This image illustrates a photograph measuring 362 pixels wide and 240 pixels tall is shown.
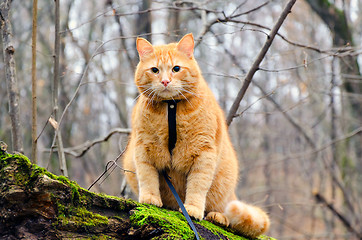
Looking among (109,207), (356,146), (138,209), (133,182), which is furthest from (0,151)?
(356,146)

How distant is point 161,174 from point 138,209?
2.17ft

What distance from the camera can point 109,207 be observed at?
2133 mm

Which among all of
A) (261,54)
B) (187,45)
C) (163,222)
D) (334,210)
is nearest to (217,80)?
(334,210)

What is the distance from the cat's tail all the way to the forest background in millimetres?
538

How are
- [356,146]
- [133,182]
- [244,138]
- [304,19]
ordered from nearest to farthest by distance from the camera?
[133,182]
[356,146]
[304,19]
[244,138]

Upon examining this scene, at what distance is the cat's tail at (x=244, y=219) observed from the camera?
2.77 metres

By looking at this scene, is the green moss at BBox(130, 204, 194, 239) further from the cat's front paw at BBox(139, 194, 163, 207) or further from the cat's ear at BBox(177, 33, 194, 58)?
the cat's ear at BBox(177, 33, 194, 58)

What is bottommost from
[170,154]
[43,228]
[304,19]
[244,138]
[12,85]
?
[244,138]

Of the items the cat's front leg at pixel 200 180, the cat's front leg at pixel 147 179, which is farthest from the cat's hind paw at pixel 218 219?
the cat's front leg at pixel 147 179

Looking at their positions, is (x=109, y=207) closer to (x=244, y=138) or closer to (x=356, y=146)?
(x=356, y=146)

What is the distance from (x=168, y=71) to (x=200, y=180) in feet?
2.79

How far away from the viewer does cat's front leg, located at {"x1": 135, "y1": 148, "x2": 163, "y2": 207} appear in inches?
104

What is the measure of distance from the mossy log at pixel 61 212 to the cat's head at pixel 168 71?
0.88 meters

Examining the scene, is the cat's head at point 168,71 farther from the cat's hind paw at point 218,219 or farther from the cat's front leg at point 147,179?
the cat's hind paw at point 218,219
